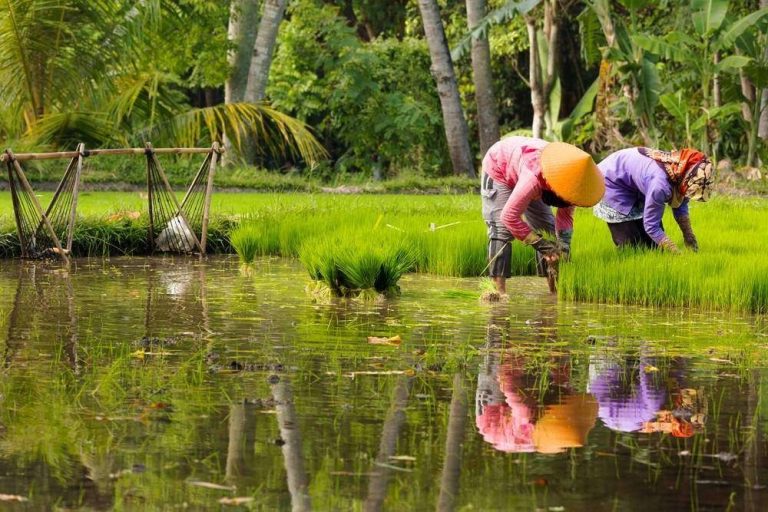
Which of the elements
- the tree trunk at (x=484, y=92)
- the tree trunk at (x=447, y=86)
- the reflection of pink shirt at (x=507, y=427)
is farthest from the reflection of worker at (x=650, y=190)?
the tree trunk at (x=484, y=92)

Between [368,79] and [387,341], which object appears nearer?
[387,341]

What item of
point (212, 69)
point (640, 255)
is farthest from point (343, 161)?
point (640, 255)

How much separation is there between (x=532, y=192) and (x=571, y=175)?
0.32m

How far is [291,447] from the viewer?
4.44 meters

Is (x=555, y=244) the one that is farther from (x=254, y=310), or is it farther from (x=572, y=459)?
(x=572, y=459)

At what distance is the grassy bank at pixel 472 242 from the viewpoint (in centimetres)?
852

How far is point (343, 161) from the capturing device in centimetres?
2706

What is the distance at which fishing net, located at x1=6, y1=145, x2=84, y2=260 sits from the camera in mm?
11008

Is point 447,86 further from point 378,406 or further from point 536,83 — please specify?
point 378,406

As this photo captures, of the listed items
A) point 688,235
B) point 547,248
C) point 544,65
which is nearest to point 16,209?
point 547,248

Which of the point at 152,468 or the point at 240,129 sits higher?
the point at 240,129

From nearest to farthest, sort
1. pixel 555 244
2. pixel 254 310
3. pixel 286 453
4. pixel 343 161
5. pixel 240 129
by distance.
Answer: pixel 286 453 → pixel 254 310 → pixel 555 244 → pixel 240 129 → pixel 343 161

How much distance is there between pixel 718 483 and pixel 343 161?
76.0 feet

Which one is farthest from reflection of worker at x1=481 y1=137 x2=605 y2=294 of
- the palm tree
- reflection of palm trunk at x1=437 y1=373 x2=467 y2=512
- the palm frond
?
the palm frond
